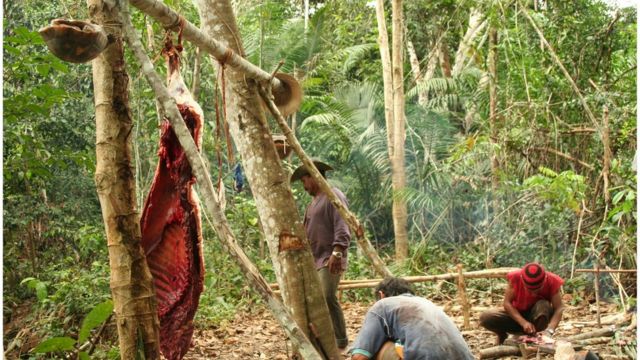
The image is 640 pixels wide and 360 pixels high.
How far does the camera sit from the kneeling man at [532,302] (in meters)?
6.05

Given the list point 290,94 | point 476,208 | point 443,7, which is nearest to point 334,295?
point 290,94

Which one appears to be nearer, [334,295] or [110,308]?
[110,308]

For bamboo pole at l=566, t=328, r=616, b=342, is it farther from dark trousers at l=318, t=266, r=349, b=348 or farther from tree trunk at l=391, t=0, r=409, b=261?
tree trunk at l=391, t=0, r=409, b=261

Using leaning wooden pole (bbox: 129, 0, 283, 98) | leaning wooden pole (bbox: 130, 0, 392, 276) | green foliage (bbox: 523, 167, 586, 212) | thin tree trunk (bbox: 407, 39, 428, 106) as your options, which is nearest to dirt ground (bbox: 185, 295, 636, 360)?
green foliage (bbox: 523, 167, 586, 212)

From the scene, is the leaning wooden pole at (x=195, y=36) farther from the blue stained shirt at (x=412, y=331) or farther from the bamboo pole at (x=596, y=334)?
the bamboo pole at (x=596, y=334)

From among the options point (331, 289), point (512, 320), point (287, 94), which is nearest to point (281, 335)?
point (331, 289)

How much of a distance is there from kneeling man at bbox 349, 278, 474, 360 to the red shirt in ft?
7.30

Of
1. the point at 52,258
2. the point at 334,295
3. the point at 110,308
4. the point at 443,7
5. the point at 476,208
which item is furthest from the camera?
the point at 443,7

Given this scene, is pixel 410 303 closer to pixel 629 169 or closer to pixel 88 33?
pixel 88 33

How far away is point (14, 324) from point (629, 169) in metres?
6.48

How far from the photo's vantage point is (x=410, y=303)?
13.3 ft

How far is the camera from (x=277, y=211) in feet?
14.9

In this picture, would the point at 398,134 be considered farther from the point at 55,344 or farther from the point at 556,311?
the point at 55,344

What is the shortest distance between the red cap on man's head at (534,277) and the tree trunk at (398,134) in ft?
16.4
